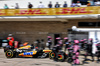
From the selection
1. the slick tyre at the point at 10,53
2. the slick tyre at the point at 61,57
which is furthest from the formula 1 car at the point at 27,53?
the slick tyre at the point at 61,57

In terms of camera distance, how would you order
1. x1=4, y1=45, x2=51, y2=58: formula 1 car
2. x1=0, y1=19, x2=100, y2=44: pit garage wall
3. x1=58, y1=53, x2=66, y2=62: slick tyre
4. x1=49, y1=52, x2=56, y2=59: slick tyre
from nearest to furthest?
x1=58, y1=53, x2=66, y2=62: slick tyre < x1=49, y1=52, x2=56, y2=59: slick tyre < x1=4, y1=45, x2=51, y2=58: formula 1 car < x1=0, y1=19, x2=100, y2=44: pit garage wall

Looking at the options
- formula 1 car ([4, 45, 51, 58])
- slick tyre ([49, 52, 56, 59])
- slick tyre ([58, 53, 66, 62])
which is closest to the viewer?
slick tyre ([58, 53, 66, 62])

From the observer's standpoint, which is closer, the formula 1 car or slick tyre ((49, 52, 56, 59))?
slick tyre ((49, 52, 56, 59))

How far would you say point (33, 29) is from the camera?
18969mm

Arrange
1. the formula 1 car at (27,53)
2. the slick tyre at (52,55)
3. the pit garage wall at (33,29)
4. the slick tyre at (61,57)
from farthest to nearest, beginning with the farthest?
the pit garage wall at (33,29), the formula 1 car at (27,53), the slick tyre at (52,55), the slick tyre at (61,57)

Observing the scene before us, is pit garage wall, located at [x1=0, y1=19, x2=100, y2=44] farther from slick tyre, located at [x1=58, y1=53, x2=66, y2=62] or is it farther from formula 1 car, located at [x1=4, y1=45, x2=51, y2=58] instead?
slick tyre, located at [x1=58, y1=53, x2=66, y2=62]

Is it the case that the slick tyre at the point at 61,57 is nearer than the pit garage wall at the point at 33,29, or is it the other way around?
the slick tyre at the point at 61,57

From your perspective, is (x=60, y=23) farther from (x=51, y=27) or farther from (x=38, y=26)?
(x=38, y=26)

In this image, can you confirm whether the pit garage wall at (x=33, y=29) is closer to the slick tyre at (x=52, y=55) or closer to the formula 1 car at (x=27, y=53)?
the formula 1 car at (x=27, y=53)

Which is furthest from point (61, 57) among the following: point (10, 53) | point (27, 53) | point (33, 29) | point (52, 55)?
point (33, 29)

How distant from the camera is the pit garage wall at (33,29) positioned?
18125 mm

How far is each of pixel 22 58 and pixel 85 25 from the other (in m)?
8.94

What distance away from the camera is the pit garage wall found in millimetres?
18125

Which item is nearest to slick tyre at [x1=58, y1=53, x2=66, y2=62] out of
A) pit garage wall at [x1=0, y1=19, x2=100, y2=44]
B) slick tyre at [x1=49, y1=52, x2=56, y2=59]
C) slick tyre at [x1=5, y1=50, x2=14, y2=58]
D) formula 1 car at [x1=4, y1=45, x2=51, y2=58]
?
slick tyre at [x1=49, y1=52, x2=56, y2=59]
